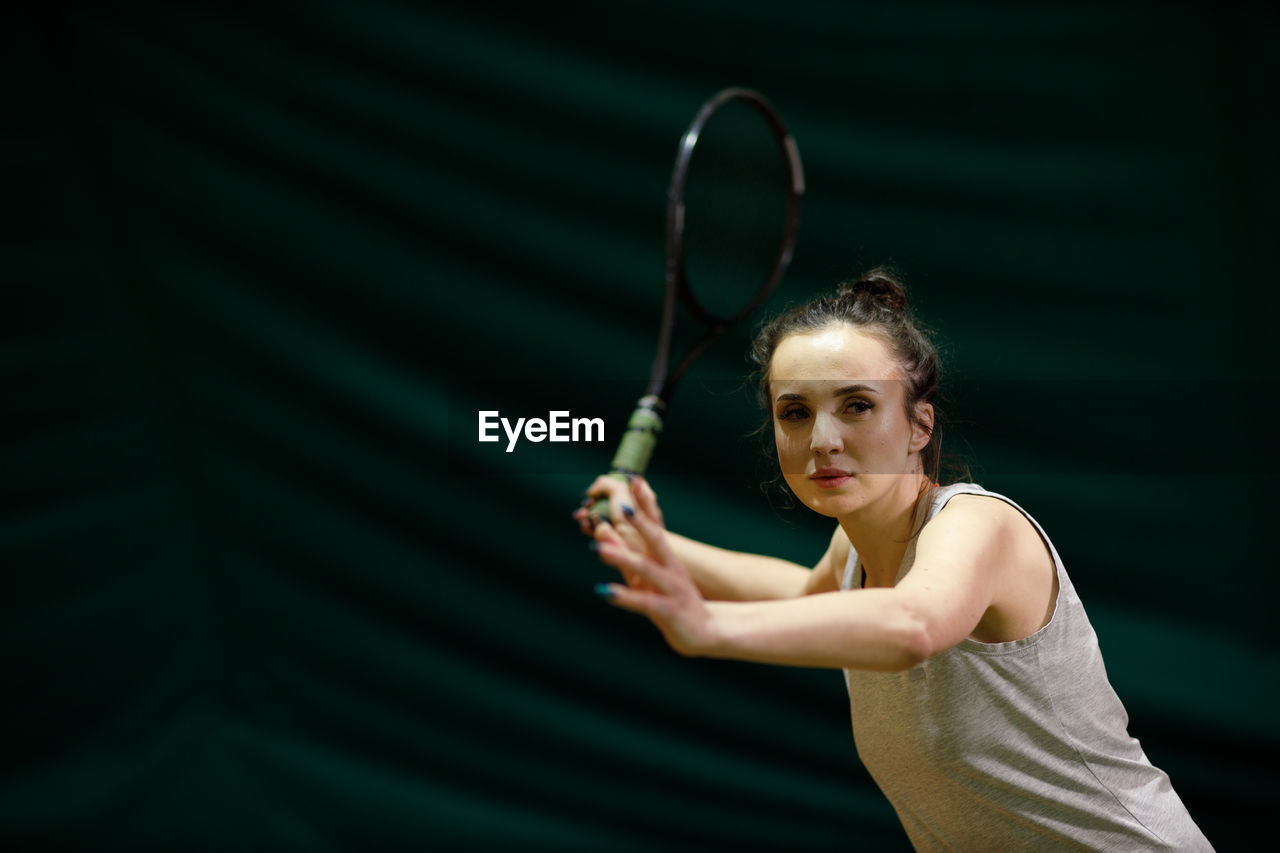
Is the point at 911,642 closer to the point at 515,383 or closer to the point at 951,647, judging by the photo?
the point at 951,647

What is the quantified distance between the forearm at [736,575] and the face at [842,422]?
29 centimetres

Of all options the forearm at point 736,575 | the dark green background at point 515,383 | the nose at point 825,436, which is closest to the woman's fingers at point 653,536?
the nose at point 825,436

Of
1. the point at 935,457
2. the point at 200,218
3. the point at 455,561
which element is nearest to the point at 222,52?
the point at 200,218

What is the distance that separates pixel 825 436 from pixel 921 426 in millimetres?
201

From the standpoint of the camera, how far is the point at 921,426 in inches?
58.4

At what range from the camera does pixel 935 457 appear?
1585 millimetres

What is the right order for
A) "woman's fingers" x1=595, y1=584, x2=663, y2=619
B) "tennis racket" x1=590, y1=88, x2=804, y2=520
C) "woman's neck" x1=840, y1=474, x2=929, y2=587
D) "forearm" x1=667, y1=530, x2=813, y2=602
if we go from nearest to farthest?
"woman's fingers" x1=595, y1=584, x2=663, y2=619 < "tennis racket" x1=590, y1=88, x2=804, y2=520 < "woman's neck" x1=840, y1=474, x2=929, y2=587 < "forearm" x1=667, y1=530, x2=813, y2=602

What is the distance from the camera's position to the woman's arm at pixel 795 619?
0.92 m

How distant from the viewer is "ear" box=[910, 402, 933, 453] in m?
1.46

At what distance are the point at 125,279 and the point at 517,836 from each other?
55.5 inches

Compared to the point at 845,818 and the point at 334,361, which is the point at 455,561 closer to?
the point at 334,361

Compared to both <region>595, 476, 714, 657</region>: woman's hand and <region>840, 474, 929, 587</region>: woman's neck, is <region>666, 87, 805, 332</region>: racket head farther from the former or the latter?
<region>595, 476, 714, 657</region>: woman's hand

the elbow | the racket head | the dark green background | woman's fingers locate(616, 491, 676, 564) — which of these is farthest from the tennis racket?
the dark green background

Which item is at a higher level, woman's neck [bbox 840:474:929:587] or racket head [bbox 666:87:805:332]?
racket head [bbox 666:87:805:332]
